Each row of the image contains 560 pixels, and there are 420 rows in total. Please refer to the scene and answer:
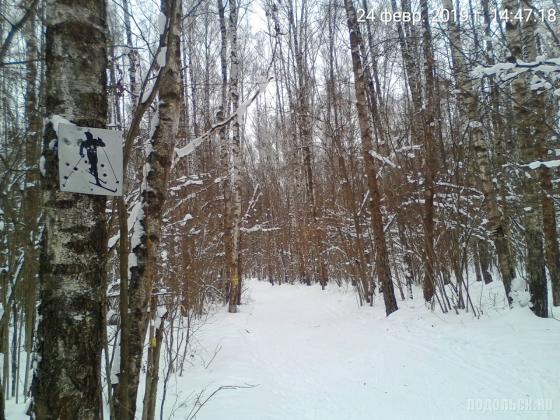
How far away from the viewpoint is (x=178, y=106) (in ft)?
8.23

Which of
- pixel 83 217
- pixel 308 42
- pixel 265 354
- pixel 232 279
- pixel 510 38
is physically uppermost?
pixel 308 42

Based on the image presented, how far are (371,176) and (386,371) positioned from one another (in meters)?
3.43

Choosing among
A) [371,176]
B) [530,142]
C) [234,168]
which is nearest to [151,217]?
[530,142]

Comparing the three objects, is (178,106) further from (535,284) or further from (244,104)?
(535,284)

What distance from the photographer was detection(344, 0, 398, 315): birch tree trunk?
20.7ft

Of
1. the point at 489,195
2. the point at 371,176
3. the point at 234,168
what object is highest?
the point at 234,168

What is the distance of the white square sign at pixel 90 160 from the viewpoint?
133 cm

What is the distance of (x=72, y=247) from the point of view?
1.32m

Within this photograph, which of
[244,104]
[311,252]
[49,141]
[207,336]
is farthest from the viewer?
[311,252]

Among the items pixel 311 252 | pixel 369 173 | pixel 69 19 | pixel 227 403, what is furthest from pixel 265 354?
pixel 311 252

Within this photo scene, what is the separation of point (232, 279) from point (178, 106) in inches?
251

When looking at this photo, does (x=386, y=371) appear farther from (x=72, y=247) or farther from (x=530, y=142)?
(x=72, y=247)

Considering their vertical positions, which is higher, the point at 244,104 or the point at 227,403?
the point at 244,104

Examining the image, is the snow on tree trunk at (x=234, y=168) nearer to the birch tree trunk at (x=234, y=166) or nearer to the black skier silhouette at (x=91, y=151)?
the birch tree trunk at (x=234, y=166)
